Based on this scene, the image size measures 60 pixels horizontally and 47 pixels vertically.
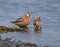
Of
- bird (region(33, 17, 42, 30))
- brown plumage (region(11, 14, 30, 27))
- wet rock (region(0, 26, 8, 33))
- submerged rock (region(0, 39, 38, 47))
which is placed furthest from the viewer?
brown plumage (region(11, 14, 30, 27))

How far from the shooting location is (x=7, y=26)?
1439cm

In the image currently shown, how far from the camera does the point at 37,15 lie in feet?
54.5

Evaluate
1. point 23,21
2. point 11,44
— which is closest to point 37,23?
point 23,21

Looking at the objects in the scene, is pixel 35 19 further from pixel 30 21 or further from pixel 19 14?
pixel 19 14

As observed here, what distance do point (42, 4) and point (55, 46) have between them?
7.96m

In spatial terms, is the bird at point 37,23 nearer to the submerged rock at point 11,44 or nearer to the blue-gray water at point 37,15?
the blue-gray water at point 37,15

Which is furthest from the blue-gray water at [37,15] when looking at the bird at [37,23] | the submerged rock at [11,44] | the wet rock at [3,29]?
the submerged rock at [11,44]

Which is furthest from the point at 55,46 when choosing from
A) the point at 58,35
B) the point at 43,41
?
the point at 58,35

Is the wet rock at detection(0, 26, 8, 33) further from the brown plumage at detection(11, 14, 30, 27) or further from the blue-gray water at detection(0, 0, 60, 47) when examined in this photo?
the brown plumage at detection(11, 14, 30, 27)

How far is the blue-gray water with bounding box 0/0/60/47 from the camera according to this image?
12598mm

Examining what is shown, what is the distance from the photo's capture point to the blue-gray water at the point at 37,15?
12.6 metres

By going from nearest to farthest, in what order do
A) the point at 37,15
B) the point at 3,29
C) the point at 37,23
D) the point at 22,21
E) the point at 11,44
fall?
the point at 11,44 → the point at 3,29 → the point at 37,23 → the point at 22,21 → the point at 37,15

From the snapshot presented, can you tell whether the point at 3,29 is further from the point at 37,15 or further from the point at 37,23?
the point at 37,15

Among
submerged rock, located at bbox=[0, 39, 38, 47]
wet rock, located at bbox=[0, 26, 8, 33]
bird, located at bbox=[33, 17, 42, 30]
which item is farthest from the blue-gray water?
submerged rock, located at bbox=[0, 39, 38, 47]
